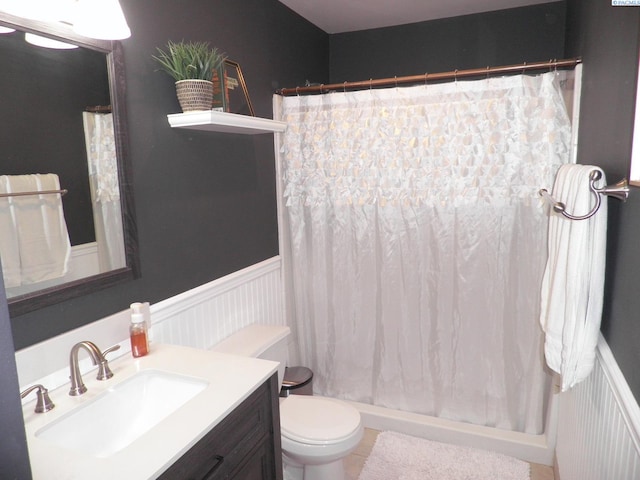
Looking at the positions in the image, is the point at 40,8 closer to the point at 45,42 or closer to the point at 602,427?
the point at 45,42

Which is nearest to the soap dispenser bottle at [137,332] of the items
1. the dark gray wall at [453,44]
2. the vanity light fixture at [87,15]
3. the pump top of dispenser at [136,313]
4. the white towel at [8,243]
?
the pump top of dispenser at [136,313]

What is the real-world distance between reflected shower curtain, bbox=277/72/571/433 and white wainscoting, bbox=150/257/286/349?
0.21 m

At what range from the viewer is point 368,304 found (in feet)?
8.55

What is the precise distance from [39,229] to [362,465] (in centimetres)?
189

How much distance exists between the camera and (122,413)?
1369 millimetres

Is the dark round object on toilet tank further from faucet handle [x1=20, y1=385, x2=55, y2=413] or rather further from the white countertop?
faucet handle [x1=20, y1=385, x2=55, y2=413]

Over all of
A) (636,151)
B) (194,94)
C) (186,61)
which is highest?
(186,61)

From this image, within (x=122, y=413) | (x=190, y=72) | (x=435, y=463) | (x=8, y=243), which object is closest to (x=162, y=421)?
(x=122, y=413)

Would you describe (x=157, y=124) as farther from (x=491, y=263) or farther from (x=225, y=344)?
(x=491, y=263)

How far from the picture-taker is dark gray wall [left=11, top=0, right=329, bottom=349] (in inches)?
64.2

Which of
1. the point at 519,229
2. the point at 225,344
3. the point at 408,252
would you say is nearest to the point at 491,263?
the point at 519,229

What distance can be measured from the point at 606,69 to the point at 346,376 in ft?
6.76

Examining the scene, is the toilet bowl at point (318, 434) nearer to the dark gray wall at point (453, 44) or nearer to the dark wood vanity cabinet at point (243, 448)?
the dark wood vanity cabinet at point (243, 448)

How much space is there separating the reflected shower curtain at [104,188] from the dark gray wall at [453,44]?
214 cm
